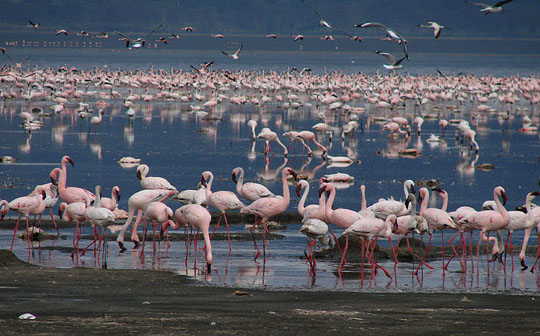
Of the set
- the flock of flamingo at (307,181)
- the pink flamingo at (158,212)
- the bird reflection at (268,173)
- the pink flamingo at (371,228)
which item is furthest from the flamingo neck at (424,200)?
the bird reflection at (268,173)

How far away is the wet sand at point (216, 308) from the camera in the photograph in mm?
7539

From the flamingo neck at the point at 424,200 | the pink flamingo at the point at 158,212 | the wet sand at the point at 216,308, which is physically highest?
the flamingo neck at the point at 424,200

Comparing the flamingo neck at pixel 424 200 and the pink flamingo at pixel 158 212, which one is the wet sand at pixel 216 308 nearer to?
the pink flamingo at pixel 158 212

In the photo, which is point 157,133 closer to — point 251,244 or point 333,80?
point 251,244

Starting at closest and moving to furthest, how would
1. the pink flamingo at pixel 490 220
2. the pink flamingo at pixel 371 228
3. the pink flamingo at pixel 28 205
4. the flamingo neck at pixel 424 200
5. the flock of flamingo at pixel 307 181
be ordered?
the pink flamingo at pixel 371 228
the pink flamingo at pixel 490 220
the flock of flamingo at pixel 307 181
the flamingo neck at pixel 424 200
the pink flamingo at pixel 28 205

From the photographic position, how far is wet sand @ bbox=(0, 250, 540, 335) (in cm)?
754

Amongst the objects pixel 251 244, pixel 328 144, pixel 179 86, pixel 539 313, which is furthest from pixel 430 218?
pixel 179 86

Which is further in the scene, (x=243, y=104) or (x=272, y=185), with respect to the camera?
(x=243, y=104)

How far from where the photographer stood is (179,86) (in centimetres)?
5034

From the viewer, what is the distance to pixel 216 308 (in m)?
8.52

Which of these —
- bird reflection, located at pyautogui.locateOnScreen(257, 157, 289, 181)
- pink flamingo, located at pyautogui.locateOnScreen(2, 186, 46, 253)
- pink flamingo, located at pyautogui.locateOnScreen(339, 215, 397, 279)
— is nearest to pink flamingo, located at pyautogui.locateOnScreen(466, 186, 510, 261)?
pink flamingo, located at pyautogui.locateOnScreen(339, 215, 397, 279)

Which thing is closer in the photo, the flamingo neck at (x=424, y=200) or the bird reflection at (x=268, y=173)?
the flamingo neck at (x=424, y=200)

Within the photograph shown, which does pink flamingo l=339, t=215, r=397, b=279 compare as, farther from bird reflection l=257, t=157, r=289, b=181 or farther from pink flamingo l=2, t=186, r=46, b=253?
bird reflection l=257, t=157, r=289, b=181

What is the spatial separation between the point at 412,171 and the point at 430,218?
368 inches
